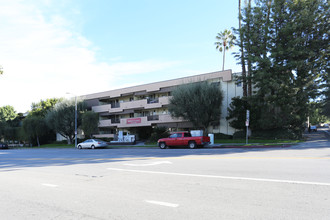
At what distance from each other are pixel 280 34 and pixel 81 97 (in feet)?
116

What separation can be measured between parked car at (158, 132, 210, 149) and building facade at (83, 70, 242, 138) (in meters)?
10.1

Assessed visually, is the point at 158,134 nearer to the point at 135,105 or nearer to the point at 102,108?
the point at 135,105

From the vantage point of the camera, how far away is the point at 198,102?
1208 inches

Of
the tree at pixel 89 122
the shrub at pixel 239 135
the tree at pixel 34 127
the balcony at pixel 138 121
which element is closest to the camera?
the shrub at pixel 239 135

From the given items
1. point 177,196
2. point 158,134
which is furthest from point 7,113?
point 177,196

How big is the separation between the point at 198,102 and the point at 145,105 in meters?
12.6

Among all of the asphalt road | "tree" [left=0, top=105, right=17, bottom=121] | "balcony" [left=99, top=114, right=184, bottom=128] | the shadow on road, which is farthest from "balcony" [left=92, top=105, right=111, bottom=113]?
the asphalt road

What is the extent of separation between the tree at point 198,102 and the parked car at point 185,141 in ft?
22.9

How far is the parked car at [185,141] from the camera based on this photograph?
2323 cm

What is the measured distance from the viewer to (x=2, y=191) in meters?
7.45

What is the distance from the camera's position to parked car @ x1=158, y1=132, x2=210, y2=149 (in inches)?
915

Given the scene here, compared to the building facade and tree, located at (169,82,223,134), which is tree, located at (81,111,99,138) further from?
tree, located at (169,82,223,134)

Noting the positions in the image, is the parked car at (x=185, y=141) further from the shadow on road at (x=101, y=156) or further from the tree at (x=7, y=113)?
the tree at (x=7, y=113)

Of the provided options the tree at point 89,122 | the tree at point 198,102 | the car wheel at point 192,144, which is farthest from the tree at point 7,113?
the car wheel at point 192,144
